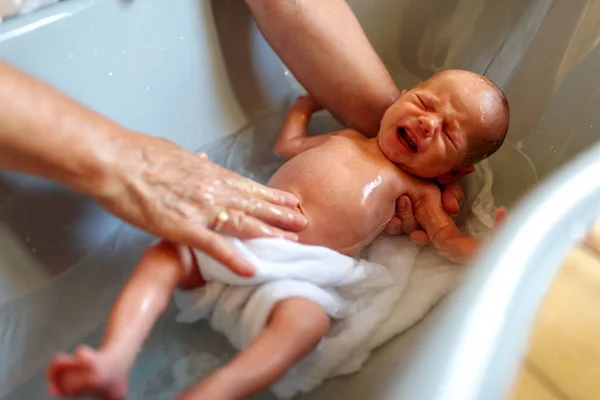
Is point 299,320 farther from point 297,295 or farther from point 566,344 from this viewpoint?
point 566,344

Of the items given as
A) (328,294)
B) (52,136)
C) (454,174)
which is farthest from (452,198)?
(52,136)

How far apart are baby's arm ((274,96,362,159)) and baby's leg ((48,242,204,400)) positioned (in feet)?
1.23

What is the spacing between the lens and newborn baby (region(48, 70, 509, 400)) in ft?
2.60

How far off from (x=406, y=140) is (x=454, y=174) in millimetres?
121

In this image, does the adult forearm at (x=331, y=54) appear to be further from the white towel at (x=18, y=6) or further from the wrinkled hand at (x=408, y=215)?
the white towel at (x=18, y=6)

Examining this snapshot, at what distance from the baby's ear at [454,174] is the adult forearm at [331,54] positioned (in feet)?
0.58

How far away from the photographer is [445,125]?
103 centimetres

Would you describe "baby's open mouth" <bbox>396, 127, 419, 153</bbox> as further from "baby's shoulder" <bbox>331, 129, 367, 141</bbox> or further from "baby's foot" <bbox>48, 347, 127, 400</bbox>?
"baby's foot" <bbox>48, 347, 127, 400</bbox>

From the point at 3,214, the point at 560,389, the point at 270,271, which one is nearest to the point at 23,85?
the point at 3,214

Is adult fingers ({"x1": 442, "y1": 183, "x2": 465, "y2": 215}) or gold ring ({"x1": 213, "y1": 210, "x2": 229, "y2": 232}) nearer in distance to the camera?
gold ring ({"x1": 213, "y1": 210, "x2": 229, "y2": 232})

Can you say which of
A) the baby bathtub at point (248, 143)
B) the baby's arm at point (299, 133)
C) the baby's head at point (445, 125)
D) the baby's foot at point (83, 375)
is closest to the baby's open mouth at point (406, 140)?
the baby's head at point (445, 125)

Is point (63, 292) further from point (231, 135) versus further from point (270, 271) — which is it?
point (231, 135)

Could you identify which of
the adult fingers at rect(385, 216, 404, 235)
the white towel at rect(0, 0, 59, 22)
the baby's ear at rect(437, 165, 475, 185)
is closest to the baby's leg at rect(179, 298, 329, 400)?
the adult fingers at rect(385, 216, 404, 235)

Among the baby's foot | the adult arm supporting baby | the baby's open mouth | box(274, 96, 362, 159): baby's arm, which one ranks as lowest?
box(274, 96, 362, 159): baby's arm
